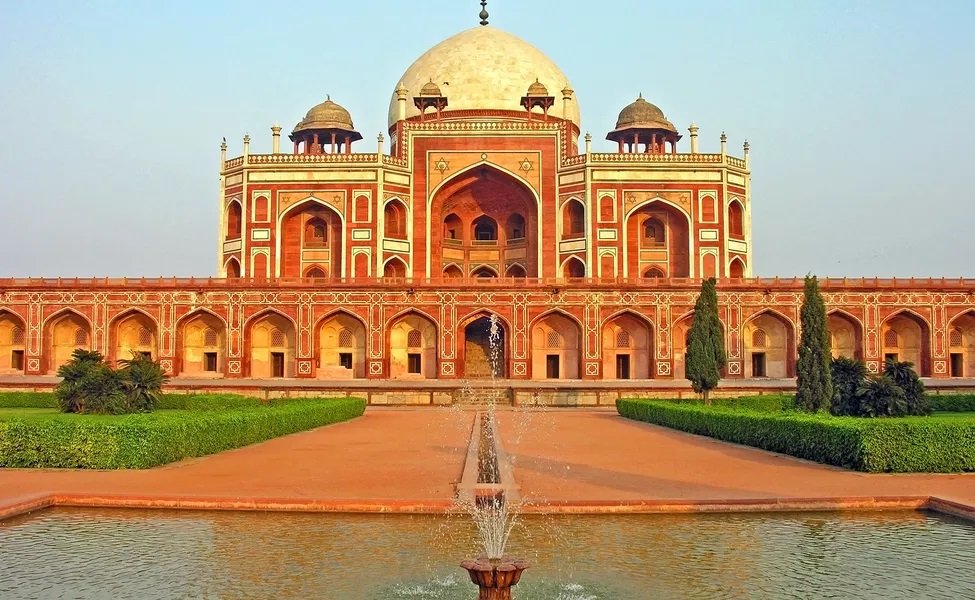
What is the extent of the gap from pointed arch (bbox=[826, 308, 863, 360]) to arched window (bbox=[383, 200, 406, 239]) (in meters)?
14.7

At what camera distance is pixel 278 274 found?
102 ft

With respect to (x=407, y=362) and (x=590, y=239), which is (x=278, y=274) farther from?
(x=590, y=239)

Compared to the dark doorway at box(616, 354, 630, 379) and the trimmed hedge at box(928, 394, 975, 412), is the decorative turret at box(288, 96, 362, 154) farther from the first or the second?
the trimmed hedge at box(928, 394, 975, 412)

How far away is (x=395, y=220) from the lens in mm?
32000

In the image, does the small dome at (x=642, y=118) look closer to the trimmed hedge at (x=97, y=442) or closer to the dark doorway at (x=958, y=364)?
the dark doorway at (x=958, y=364)

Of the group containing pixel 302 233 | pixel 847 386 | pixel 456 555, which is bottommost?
pixel 456 555

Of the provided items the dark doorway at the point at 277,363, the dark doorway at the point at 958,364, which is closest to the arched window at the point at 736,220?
the dark doorway at the point at 958,364

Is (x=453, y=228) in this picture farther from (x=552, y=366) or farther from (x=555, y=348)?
(x=552, y=366)

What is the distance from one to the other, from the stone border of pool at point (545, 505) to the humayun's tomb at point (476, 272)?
16964mm

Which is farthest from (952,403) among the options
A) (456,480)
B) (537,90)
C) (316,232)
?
(316,232)

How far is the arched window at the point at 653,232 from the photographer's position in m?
31.7

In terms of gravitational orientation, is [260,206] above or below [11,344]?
above

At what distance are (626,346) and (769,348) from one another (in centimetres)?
445

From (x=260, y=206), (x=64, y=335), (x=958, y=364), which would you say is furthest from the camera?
(x=260, y=206)
